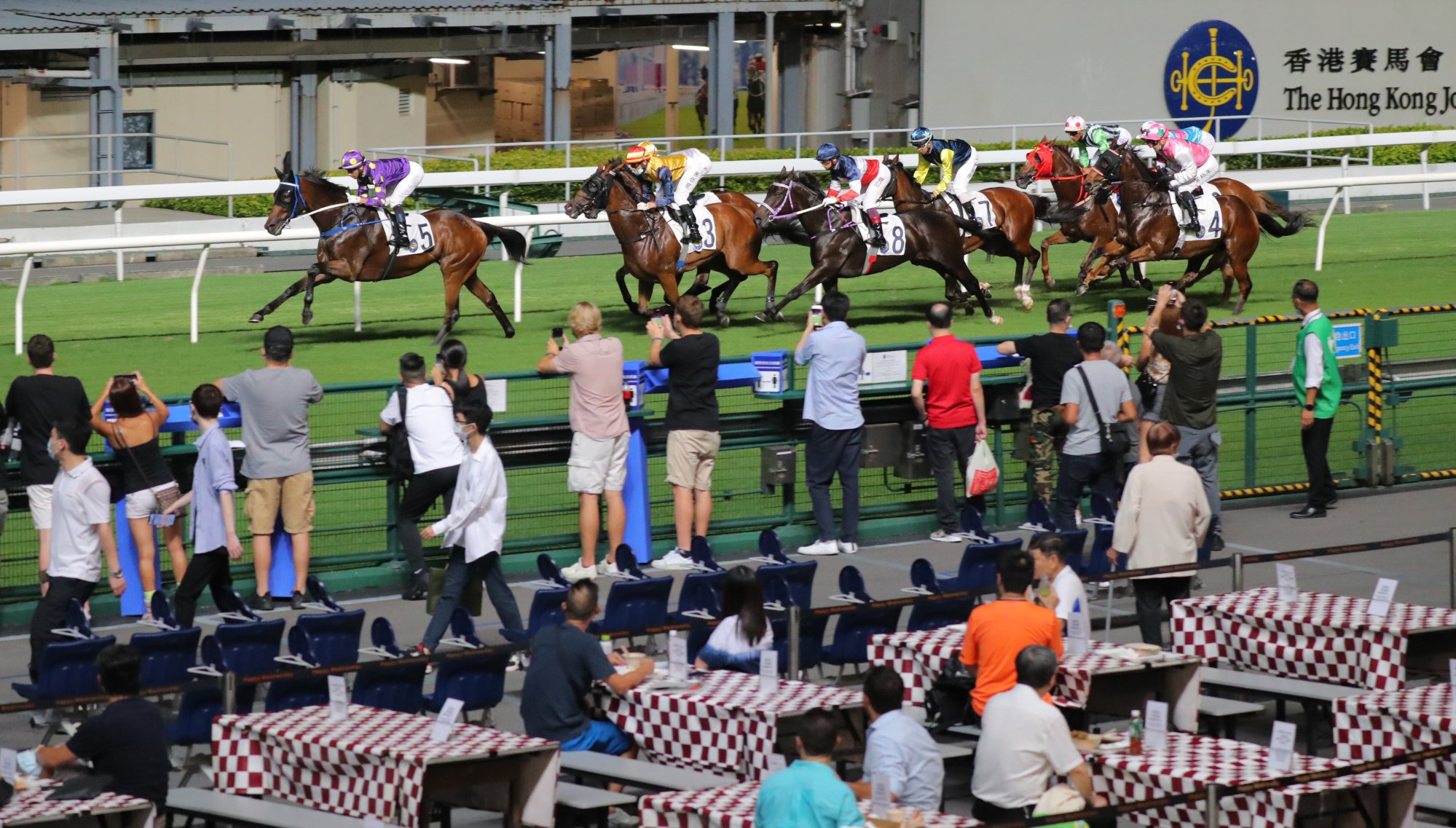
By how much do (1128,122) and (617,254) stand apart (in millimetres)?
12529

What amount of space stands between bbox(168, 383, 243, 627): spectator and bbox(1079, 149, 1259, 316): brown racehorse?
10.4m

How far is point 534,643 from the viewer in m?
7.29

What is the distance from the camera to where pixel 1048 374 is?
11688mm

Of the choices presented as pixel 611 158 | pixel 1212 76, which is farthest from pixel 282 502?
pixel 1212 76

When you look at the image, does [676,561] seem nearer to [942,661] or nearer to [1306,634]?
[942,661]

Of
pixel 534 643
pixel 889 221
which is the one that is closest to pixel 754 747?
pixel 534 643

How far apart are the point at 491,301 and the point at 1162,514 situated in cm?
841

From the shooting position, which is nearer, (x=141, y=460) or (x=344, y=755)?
(x=344, y=755)

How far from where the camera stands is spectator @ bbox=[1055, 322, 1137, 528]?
36.2ft

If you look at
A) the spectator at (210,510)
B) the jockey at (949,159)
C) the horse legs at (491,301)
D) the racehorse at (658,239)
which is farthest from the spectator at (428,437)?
the jockey at (949,159)

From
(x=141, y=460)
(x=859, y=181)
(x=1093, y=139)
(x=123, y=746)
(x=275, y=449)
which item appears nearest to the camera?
(x=123, y=746)

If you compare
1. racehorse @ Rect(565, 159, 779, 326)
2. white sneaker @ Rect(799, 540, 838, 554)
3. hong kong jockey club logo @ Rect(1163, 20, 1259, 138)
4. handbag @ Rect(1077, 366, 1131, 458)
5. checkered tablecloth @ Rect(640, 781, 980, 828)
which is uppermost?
hong kong jockey club logo @ Rect(1163, 20, 1259, 138)

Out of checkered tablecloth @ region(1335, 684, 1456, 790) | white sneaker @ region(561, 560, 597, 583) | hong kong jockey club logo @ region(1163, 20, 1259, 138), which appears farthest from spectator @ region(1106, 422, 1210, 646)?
hong kong jockey club logo @ region(1163, 20, 1259, 138)

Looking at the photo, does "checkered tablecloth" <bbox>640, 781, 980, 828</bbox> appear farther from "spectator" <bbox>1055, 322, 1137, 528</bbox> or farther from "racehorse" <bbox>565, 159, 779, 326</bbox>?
"racehorse" <bbox>565, 159, 779, 326</bbox>
